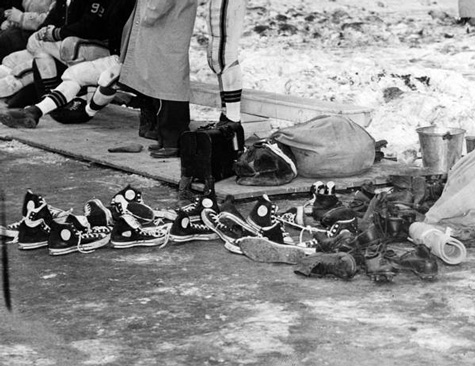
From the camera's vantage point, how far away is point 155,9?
836 centimetres

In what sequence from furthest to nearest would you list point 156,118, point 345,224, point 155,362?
point 156,118, point 345,224, point 155,362

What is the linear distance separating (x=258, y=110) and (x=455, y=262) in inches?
137

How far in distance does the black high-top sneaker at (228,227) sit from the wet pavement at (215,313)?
55 millimetres

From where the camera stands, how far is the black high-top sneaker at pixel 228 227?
6051 mm

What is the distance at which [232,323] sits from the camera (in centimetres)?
491

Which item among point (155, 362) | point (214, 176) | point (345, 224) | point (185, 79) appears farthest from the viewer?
point (185, 79)

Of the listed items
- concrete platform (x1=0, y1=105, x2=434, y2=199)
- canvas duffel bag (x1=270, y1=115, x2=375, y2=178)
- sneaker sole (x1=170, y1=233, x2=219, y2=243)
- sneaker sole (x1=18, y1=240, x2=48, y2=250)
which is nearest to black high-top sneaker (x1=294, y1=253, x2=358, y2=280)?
sneaker sole (x1=170, y1=233, x2=219, y2=243)

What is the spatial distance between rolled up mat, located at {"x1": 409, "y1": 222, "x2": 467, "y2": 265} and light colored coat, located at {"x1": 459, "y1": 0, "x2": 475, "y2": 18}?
8.00 metres

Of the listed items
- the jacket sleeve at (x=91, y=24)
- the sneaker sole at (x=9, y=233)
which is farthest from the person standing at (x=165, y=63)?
the sneaker sole at (x=9, y=233)

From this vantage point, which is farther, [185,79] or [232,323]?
[185,79]

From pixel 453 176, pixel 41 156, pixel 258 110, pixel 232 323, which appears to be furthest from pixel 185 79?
pixel 232 323

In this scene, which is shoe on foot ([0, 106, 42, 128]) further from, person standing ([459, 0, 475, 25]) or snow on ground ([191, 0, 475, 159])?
person standing ([459, 0, 475, 25])

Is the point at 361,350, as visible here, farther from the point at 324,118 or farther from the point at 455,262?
the point at 324,118

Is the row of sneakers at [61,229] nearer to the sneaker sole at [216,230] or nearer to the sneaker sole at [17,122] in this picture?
the sneaker sole at [216,230]
